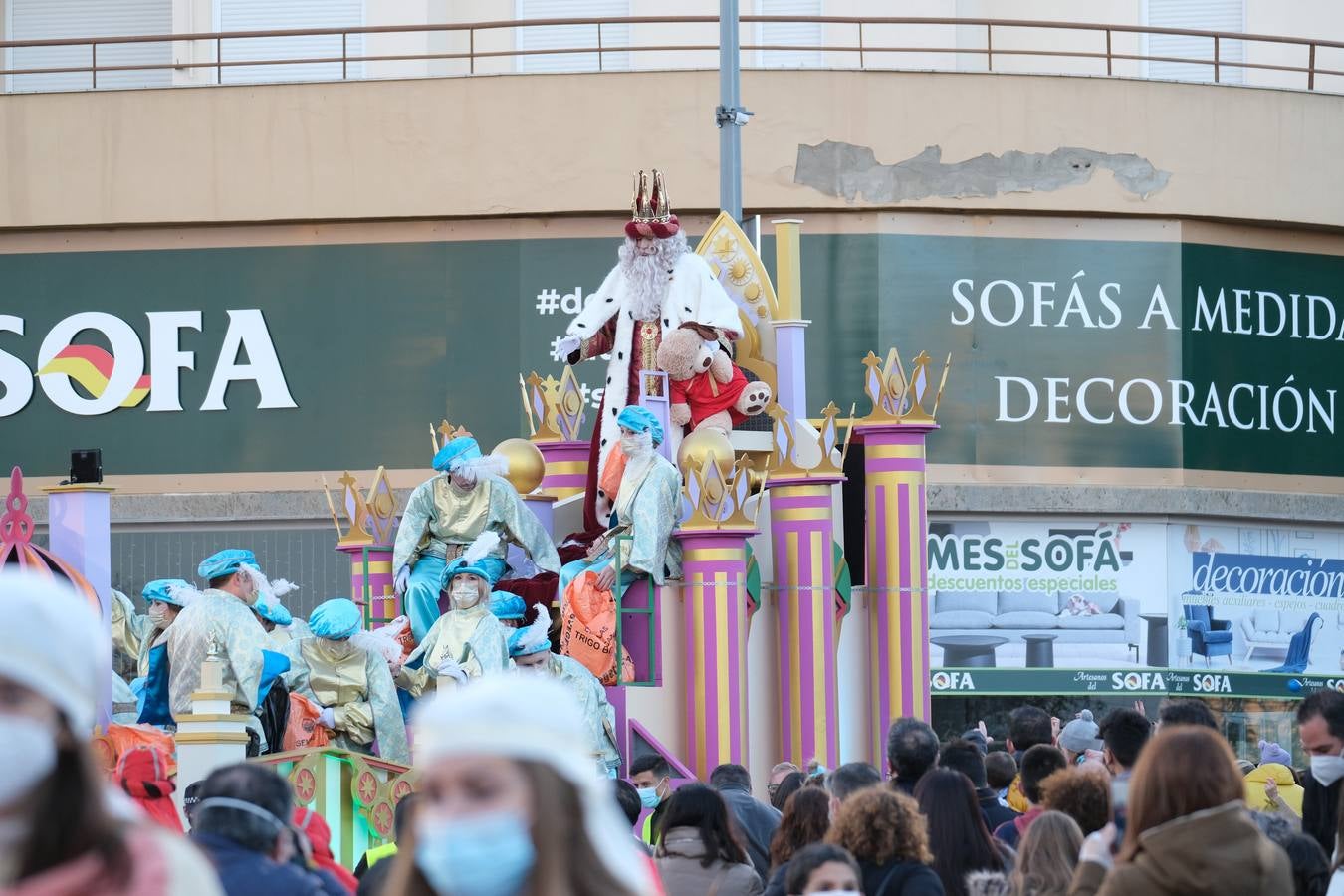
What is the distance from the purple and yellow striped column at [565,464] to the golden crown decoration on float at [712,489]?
1.84 meters

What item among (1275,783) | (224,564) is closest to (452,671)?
(224,564)

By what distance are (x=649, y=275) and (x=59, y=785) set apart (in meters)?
13.7

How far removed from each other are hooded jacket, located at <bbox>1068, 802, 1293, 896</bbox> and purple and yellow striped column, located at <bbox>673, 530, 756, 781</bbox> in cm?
1045

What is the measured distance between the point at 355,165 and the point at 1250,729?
10349 mm

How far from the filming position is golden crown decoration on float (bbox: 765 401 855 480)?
52.8 ft

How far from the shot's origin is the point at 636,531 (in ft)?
50.1

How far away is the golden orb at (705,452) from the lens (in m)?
15.6

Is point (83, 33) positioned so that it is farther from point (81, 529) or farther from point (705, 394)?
point (81, 529)

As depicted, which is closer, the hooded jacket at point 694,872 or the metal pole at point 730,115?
the hooded jacket at point 694,872

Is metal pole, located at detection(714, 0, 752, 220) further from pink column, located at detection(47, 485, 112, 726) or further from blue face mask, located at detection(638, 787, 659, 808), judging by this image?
blue face mask, located at detection(638, 787, 659, 808)

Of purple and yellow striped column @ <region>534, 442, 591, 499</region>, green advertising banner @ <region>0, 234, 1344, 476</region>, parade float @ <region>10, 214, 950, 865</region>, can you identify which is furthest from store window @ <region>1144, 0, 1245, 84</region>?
purple and yellow striped column @ <region>534, 442, 591, 499</region>

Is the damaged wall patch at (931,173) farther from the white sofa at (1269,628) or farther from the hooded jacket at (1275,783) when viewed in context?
the hooded jacket at (1275,783)

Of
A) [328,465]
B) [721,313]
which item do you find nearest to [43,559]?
[721,313]

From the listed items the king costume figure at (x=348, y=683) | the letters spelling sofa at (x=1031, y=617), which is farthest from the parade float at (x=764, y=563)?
the letters spelling sofa at (x=1031, y=617)
